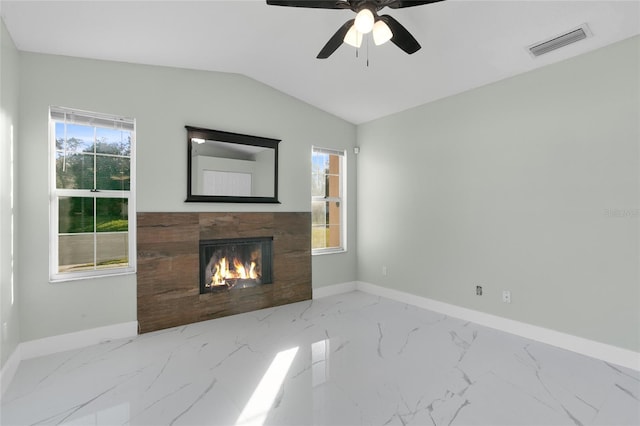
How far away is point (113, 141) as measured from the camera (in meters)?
3.28

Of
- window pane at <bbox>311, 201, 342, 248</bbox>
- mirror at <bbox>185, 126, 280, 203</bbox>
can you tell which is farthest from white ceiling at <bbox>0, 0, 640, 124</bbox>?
window pane at <bbox>311, 201, 342, 248</bbox>

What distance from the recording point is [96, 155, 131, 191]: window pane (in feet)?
10.5

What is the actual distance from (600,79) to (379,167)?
2.54 m

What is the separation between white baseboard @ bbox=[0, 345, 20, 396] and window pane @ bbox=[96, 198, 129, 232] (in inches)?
45.8

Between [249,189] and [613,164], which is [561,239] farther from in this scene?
[249,189]

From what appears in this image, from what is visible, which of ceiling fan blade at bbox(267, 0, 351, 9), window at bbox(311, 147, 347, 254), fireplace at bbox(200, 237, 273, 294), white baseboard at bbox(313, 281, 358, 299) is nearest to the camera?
ceiling fan blade at bbox(267, 0, 351, 9)

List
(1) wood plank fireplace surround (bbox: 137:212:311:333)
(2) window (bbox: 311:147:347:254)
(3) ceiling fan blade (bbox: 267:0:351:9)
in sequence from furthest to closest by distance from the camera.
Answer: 1. (2) window (bbox: 311:147:347:254)
2. (1) wood plank fireplace surround (bbox: 137:212:311:333)
3. (3) ceiling fan blade (bbox: 267:0:351:9)

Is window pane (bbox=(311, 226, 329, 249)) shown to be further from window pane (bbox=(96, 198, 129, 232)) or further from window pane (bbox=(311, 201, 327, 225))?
window pane (bbox=(96, 198, 129, 232))

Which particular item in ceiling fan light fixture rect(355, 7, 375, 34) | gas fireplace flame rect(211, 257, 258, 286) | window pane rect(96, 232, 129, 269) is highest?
ceiling fan light fixture rect(355, 7, 375, 34)

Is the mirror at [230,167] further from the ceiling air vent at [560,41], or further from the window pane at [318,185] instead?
the ceiling air vent at [560,41]

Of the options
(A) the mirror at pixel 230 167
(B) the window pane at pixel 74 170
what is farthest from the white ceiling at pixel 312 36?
(B) the window pane at pixel 74 170

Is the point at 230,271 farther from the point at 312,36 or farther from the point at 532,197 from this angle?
the point at 532,197

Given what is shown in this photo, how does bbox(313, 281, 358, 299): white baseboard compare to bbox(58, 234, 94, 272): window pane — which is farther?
bbox(313, 281, 358, 299): white baseboard

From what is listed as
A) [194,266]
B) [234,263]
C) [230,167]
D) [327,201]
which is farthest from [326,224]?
[194,266]
